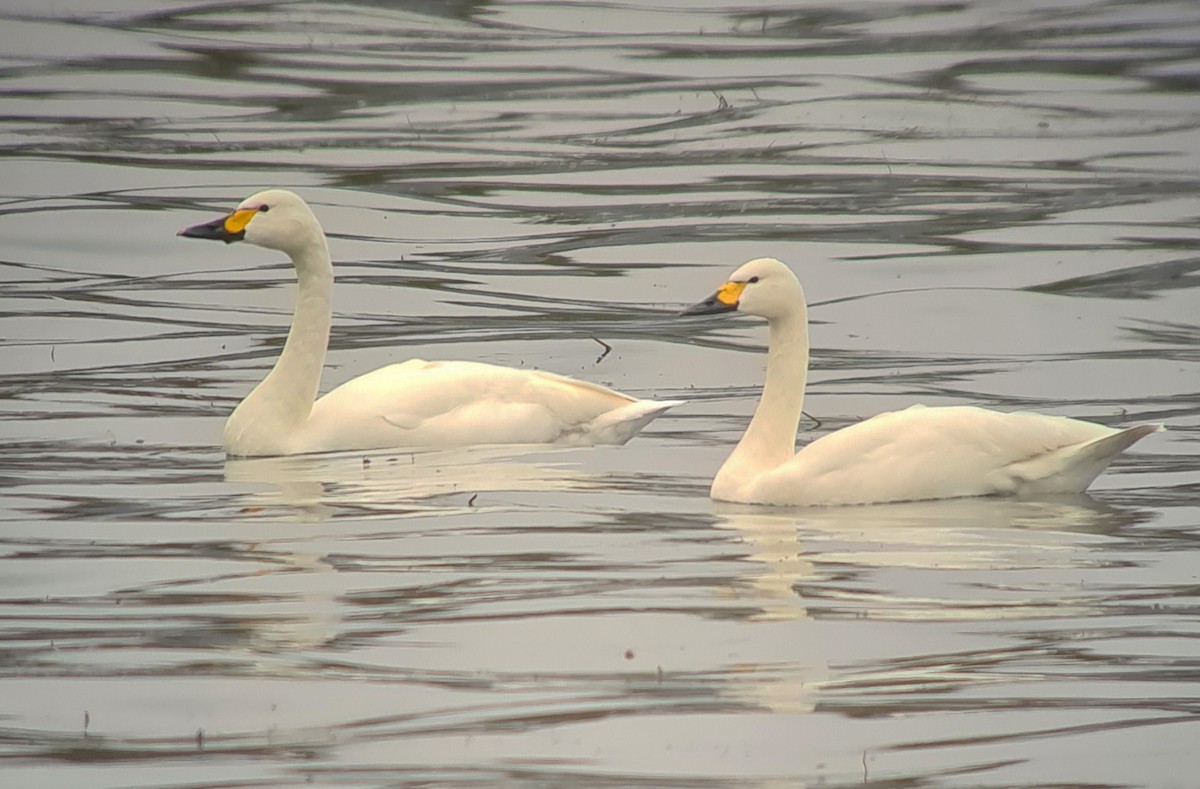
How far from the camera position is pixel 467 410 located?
11.0 m

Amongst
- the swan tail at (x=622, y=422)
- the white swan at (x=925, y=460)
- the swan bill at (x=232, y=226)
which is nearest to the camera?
the white swan at (x=925, y=460)

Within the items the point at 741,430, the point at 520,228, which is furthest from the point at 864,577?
the point at 520,228

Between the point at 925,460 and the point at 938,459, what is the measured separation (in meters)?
0.05

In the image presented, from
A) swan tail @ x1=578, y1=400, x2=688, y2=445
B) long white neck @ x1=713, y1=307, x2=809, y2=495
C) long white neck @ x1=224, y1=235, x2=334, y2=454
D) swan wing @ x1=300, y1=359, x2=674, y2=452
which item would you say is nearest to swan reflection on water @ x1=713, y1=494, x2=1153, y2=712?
long white neck @ x1=713, y1=307, x2=809, y2=495

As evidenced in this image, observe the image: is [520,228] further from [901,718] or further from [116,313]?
[901,718]

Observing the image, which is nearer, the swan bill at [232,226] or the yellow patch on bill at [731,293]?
the yellow patch on bill at [731,293]

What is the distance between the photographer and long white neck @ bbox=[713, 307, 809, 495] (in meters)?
9.45

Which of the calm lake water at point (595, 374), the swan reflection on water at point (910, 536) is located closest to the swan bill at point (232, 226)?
the calm lake water at point (595, 374)

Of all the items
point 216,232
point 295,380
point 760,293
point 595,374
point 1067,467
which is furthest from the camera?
point 595,374

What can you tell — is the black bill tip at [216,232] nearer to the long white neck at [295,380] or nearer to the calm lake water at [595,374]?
the long white neck at [295,380]

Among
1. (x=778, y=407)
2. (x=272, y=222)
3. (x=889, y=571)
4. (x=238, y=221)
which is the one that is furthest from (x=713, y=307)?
(x=238, y=221)

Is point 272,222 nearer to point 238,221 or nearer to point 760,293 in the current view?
point 238,221

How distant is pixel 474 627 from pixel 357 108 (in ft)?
54.0

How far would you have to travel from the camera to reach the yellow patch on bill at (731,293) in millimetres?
9617
